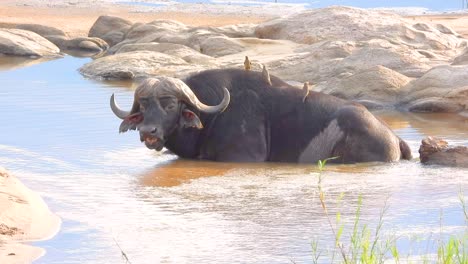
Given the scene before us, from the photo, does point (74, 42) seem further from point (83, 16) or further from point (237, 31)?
point (83, 16)

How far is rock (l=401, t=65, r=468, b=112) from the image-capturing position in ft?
56.7

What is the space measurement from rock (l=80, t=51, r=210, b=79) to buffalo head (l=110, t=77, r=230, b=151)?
8694 mm

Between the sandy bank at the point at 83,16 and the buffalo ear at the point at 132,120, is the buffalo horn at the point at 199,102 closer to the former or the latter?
the buffalo ear at the point at 132,120

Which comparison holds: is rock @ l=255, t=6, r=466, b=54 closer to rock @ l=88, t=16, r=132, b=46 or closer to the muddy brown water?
rock @ l=88, t=16, r=132, b=46

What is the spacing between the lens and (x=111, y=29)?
33031mm

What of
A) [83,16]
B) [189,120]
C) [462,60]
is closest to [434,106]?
[462,60]

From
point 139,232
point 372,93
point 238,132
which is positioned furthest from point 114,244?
point 372,93

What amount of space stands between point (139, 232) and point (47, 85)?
12444 millimetres

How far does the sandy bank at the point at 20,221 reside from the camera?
8070 millimetres

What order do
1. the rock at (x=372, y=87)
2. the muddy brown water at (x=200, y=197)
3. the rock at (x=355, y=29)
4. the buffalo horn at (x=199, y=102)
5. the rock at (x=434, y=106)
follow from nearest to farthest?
the muddy brown water at (x=200, y=197) < the buffalo horn at (x=199, y=102) < the rock at (x=434, y=106) < the rock at (x=372, y=87) < the rock at (x=355, y=29)

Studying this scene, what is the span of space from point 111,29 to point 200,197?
2299cm

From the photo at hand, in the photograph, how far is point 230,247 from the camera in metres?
8.48

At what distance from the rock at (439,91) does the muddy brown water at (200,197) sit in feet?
4.51

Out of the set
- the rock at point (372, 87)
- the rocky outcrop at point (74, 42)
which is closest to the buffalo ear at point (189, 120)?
the rock at point (372, 87)
